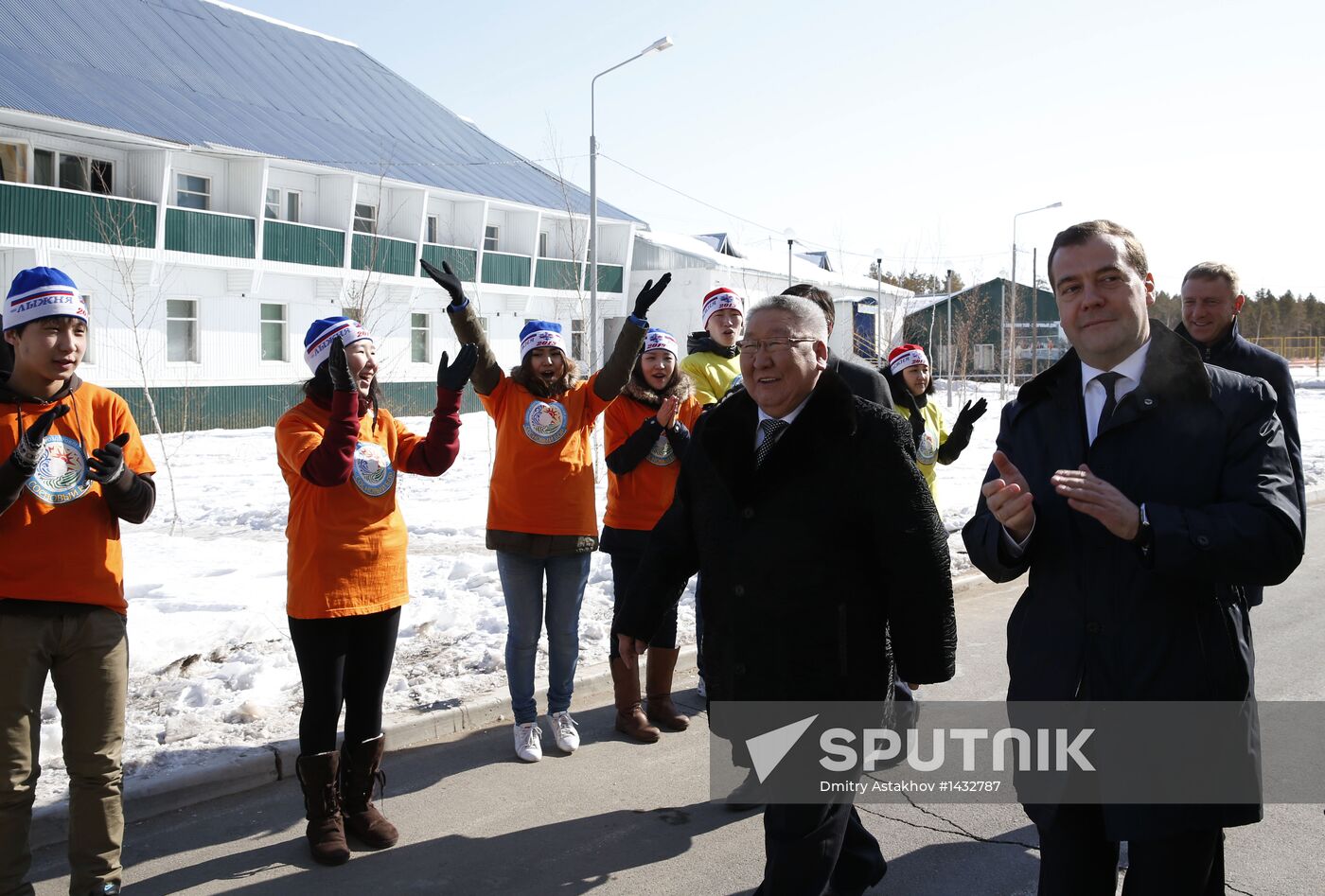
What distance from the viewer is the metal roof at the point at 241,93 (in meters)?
22.2

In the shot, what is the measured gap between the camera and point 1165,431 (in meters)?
2.54

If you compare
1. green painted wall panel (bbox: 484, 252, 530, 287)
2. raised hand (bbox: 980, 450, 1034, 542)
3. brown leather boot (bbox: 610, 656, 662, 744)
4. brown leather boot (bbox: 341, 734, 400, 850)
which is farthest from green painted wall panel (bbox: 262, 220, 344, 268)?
raised hand (bbox: 980, 450, 1034, 542)

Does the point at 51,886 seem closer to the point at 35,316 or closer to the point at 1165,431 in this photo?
the point at 35,316

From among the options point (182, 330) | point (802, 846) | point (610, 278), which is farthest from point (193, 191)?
point (802, 846)

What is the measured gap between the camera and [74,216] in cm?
2070

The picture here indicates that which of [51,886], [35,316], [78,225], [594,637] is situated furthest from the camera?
[78,225]

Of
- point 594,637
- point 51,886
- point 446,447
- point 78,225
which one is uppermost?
point 78,225

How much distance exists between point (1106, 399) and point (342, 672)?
10.1ft

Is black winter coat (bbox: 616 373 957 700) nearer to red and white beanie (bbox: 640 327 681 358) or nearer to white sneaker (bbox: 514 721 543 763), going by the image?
white sneaker (bbox: 514 721 543 763)

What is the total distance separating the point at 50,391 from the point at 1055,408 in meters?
3.32

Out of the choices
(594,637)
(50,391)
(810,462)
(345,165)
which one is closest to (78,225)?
(345,165)

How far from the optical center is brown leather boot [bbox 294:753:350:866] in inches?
161

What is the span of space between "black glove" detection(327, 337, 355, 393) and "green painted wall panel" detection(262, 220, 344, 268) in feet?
74.2

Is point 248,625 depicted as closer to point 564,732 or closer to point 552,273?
point 564,732
